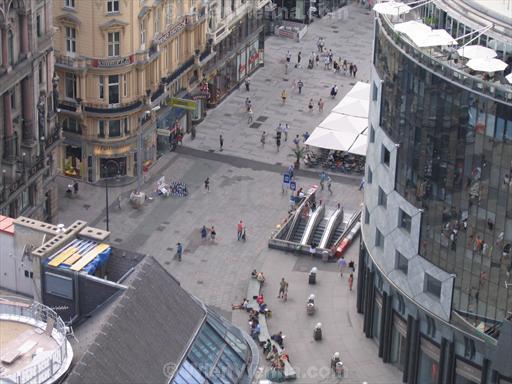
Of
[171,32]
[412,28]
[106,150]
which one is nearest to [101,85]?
[106,150]

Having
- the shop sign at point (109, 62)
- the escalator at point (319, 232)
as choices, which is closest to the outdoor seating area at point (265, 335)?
the escalator at point (319, 232)

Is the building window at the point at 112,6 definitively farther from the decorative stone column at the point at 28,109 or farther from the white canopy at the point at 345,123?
the white canopy at the point at 345,123

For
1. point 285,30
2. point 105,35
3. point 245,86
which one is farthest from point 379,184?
point 285,30

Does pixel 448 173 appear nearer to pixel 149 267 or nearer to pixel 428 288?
pixel 428 288

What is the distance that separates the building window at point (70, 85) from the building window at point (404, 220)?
47180mm

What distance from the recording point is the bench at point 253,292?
110 m

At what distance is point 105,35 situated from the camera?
5074 inches

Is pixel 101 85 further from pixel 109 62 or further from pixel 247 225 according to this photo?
pixel 247 225

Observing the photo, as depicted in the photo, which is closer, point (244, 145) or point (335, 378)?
point (335, 378)

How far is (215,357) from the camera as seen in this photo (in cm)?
5791

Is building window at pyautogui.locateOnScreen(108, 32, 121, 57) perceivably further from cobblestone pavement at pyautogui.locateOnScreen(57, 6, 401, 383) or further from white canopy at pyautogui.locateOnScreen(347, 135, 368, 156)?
white canopy at pyautogui.locateOnScreen(347, 135, 368, 156)

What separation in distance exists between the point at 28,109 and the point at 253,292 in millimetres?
26163

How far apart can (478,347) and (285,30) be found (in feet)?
338

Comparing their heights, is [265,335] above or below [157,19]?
below
